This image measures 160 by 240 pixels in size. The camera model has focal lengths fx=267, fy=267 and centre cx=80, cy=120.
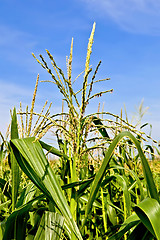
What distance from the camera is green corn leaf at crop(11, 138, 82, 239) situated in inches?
48.7

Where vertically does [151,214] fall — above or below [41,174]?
below

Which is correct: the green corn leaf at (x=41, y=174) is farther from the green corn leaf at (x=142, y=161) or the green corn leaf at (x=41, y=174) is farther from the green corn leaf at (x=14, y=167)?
the green corn leaf at (x=14, y=167)

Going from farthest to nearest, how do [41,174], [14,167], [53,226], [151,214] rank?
[14,167], [53,226], [41,174], [151,214]

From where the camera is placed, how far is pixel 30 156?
1.27 metres

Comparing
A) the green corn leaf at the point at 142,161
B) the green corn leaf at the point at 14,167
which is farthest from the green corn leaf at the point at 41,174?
the green corn leaf at the point at 14,167

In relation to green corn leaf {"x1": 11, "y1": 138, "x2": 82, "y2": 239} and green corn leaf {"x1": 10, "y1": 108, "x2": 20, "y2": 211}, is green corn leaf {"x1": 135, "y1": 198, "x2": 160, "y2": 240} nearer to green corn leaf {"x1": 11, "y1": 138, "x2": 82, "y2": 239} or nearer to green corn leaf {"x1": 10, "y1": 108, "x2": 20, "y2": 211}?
green corn leaf {"x1": 11, "y1": 138, "x2": 82, "y2": 239}

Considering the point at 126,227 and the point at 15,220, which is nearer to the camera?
the point at 126,227

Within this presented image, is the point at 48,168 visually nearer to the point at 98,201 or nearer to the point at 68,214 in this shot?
the point at 68,214

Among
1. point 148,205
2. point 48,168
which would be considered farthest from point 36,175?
point 148,205

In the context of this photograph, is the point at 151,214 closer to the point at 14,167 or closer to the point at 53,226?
the point at 53,226

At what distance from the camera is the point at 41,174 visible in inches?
49.6

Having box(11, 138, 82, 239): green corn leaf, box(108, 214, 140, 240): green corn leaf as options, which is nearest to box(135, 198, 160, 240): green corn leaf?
box(108, 214, 140, 240): green corn leaf

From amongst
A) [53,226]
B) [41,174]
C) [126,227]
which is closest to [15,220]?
[53,226]

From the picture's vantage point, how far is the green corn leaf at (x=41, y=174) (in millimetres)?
1237
